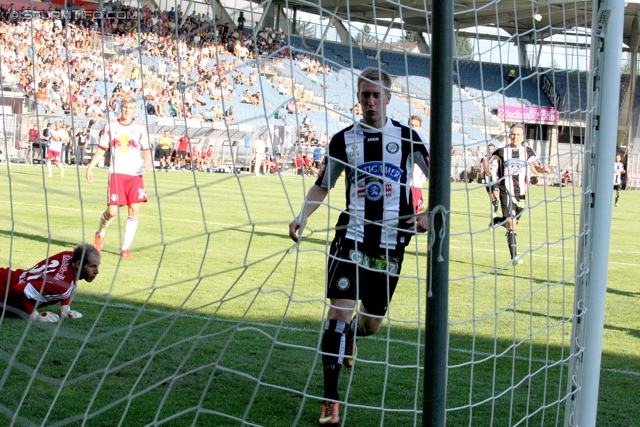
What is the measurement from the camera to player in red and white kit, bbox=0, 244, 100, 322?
547 centimetres

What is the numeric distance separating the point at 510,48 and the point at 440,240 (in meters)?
2.14

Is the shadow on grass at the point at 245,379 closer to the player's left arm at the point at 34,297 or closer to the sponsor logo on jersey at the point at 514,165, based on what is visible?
the player's left arm at the point at 34,297

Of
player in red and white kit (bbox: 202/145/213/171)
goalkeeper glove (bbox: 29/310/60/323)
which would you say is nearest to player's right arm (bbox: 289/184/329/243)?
goalkeeper glove (bbox: 29/310/60/323)

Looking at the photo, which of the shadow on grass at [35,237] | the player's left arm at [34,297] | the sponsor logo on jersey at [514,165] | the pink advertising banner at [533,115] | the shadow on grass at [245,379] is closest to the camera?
the shadow on grass at [245,379]

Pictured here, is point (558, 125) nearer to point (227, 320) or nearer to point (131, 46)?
point (131, 46)

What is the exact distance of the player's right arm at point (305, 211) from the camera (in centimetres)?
387

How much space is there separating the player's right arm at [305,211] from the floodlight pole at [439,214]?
1.35m

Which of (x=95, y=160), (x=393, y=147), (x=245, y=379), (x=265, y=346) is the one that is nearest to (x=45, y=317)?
(x=265, y=346)

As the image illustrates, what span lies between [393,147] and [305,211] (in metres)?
0.68

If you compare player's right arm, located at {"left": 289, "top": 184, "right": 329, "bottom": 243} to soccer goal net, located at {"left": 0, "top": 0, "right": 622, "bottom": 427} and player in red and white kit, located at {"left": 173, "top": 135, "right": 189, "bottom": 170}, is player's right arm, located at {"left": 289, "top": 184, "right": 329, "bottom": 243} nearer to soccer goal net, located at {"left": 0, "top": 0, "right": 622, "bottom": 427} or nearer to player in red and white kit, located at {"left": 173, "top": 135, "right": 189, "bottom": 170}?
soccer goal net, located at {"left": 0, "top": 0, "right": 622, "bottom": 427}

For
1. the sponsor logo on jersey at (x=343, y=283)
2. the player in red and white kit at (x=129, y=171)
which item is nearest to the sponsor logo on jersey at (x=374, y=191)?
the sponsor logo on jersey at (x=343, y=283)

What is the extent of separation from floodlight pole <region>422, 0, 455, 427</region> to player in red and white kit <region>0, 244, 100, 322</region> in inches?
141

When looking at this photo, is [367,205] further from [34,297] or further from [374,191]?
[34,297]

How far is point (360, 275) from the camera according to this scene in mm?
4297
